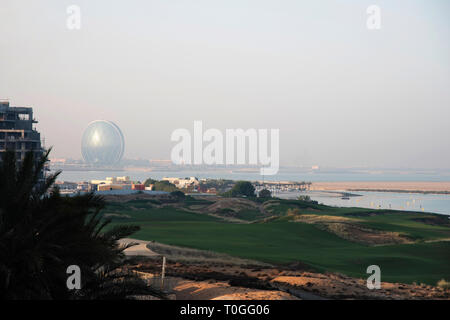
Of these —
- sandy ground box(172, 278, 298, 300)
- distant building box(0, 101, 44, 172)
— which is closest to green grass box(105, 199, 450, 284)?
sandy ground box(172, 278, 298, 300)

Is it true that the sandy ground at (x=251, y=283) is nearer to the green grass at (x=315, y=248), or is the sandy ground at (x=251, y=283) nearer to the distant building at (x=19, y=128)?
the green grass at (x=315, y=248)

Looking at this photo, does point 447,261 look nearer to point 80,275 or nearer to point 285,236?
point 285,236

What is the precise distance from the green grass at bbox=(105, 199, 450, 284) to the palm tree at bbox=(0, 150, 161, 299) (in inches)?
840

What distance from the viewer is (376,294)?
24.9 meters

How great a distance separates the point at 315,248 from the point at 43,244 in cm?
3951

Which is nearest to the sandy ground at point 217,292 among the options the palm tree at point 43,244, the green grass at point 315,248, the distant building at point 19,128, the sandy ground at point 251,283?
the sandy ground at point 251,283

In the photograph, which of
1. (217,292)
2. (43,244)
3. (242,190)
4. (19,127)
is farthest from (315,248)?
(242,190)

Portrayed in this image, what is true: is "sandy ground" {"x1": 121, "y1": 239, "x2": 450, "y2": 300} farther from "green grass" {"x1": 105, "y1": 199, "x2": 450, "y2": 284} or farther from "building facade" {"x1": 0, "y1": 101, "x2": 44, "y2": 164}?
"building facade" {"x1": 0, "y1": 101, "x2": 44, "y2": 164}

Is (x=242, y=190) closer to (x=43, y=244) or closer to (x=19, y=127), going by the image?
(x=19, y=127)

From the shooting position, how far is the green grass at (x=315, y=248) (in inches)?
1500

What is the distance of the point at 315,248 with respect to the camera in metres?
51.2

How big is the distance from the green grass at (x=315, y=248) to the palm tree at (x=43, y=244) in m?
21.3

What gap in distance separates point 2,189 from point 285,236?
45.3 meters
